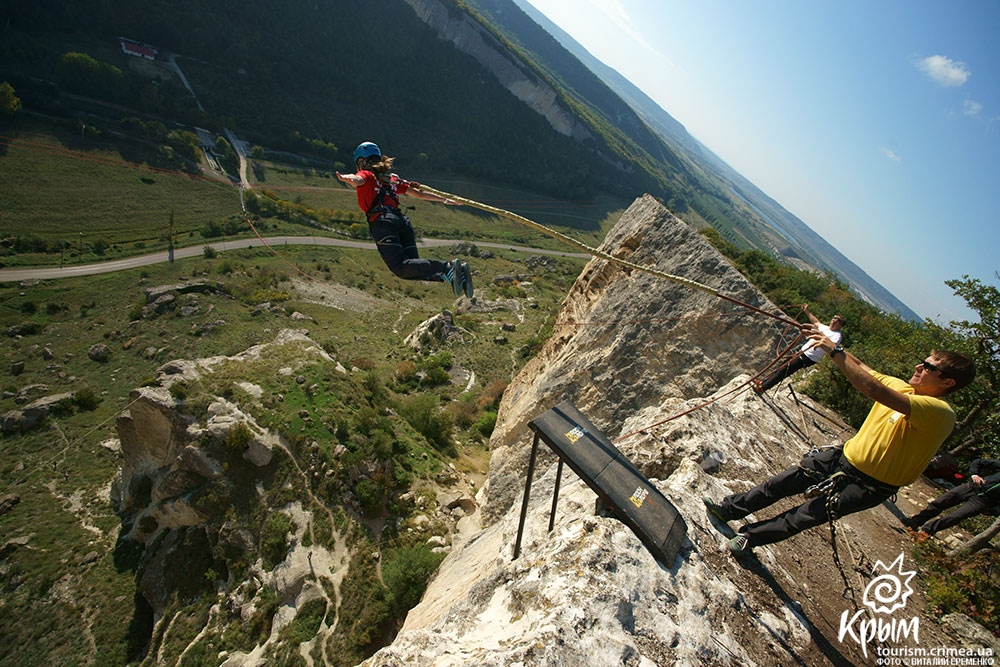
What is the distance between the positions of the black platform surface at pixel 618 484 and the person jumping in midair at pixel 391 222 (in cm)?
391

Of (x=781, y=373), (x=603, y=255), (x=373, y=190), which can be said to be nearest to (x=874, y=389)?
(x=603, y=255)

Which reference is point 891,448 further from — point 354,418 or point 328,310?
point 328,310

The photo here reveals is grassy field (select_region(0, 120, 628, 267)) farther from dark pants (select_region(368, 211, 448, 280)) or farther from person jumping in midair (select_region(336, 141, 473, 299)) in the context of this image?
dark pants (select_region(368, 211, 448, 280))

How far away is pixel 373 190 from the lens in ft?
26.5

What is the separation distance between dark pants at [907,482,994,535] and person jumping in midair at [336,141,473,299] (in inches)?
346

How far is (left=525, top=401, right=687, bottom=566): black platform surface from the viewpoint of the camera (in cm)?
421

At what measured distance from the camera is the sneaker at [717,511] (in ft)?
17.3

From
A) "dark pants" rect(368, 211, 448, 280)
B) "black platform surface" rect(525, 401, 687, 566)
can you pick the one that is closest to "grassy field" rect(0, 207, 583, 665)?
"dark pants" rect(368, 211, 448, 280)

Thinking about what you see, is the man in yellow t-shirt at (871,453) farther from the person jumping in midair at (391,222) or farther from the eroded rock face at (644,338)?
the person jumping in midair at (391,222)

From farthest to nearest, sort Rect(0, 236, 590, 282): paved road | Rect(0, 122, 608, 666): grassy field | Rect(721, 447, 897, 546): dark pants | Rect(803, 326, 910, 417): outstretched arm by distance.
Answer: Rect(0, 236, 590, 282): paved road < Rect(0, 122, 608, 666): grassy field < Rect(721, 447, 897, 546): dark pants < Rect(803, 326, 910, 417): outstretched arm

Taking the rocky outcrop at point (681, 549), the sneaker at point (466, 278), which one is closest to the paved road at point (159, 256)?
the rocky outcrop at point (681, 549)

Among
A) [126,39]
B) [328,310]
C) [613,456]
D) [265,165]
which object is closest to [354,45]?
[126,39]

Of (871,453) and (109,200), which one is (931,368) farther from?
(109,200)

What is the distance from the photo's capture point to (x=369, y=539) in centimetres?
1494
